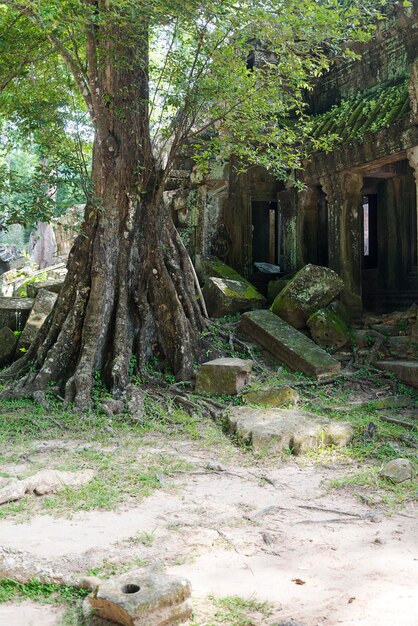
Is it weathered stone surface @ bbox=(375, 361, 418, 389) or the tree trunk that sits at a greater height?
the tree trunk

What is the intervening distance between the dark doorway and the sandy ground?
1148 cm

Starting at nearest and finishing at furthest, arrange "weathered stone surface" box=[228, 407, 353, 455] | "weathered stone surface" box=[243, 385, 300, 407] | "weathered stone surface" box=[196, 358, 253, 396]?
"weathered stone surface" box=[228, 407, 353, 455] < "weathered stone surface" box=[243, 385, 300, 407] < "weathered stone surface" box=[196, 358, 253, 396]

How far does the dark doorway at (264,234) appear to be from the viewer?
15399 mm

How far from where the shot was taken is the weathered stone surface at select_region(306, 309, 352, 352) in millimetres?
8734

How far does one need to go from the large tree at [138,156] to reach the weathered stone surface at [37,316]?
1.25 m

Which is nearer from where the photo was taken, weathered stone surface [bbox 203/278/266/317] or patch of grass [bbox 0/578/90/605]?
patch of grass [bbox 0/578/90/605]

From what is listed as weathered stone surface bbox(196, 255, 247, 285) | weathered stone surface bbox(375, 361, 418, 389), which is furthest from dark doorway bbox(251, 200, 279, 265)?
weathered stone surface bbox(375, 361, 418, 389)

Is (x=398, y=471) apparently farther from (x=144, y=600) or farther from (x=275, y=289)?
(x=275, y=289)

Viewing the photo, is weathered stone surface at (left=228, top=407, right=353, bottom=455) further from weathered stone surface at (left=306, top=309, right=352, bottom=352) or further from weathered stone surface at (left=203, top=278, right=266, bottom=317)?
weathered stone surface at (left=203, top=278, right=266, bottom=317)

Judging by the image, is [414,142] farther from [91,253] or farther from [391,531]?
[391,531]

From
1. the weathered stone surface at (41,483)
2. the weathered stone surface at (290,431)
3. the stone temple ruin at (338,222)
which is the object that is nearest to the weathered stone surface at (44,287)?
the stone temple ruin at (338,222)

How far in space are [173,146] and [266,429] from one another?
3903mm

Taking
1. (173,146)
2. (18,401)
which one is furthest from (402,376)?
(18,401)

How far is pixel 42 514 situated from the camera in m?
3.67
